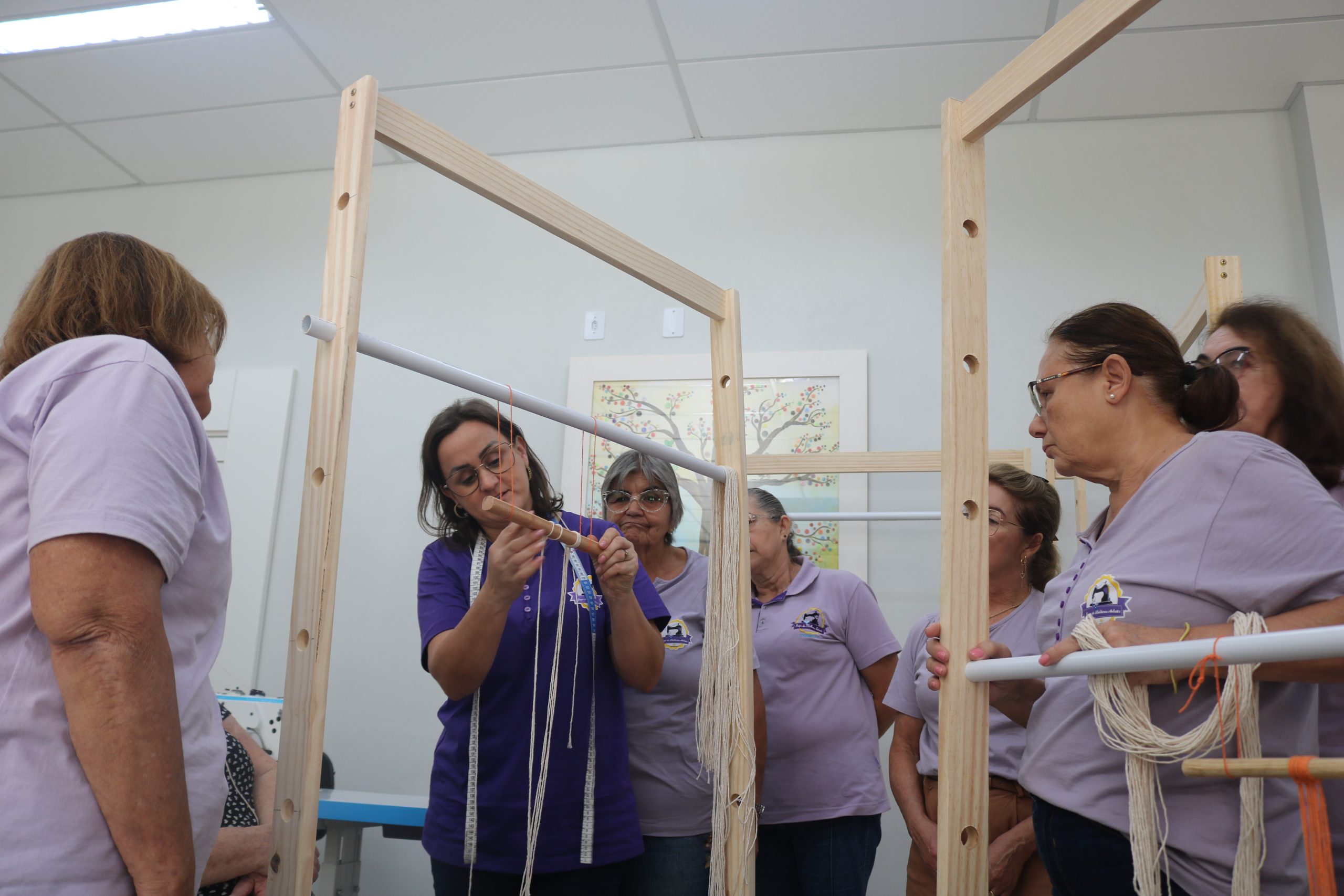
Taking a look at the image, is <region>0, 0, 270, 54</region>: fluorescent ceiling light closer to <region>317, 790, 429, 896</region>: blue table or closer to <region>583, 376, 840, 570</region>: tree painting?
<region>583, 376, 840, 570</region>: tree painting

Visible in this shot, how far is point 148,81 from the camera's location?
9.64 feet

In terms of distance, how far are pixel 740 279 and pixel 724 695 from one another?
179cm

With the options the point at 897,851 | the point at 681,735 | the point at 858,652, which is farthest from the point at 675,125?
the point at 897,851

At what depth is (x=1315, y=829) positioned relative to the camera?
67 cm

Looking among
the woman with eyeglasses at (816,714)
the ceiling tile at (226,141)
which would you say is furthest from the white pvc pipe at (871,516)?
the ceiling tile at (226,141)

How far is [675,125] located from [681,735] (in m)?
2.07

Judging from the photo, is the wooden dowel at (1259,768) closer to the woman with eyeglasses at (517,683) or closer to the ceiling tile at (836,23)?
the woman with eyeglasses at (517,683)

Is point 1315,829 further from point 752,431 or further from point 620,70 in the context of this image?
point 620,70

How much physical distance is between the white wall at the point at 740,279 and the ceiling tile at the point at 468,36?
1.56 feet

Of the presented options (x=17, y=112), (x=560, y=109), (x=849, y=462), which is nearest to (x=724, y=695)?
(x=849, y=462)

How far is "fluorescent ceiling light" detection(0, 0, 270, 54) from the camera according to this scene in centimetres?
262

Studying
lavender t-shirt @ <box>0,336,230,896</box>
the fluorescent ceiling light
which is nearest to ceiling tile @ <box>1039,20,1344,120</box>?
the fluorescent ceiling light

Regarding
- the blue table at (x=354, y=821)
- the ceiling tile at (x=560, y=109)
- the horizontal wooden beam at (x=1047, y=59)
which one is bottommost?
the blue table at (x=354, y=821)

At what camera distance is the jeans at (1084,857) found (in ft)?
2.98
